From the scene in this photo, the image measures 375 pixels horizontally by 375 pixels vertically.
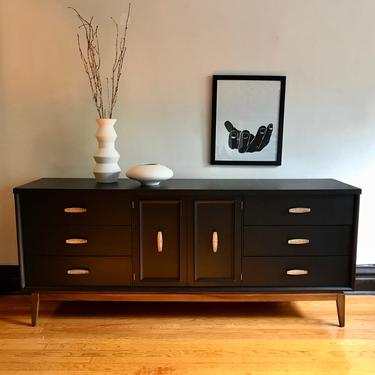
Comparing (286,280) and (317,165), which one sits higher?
(317,165)

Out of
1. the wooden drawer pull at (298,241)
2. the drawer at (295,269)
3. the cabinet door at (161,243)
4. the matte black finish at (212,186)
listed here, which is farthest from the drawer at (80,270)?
the wooden drawer pull at (298,241)

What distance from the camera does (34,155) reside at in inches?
102

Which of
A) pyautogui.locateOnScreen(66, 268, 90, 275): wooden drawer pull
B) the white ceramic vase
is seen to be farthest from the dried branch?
pyautogui.locateOnScreen(66, 268, 90, 275): wooden drawer pull

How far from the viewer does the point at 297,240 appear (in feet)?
7.19

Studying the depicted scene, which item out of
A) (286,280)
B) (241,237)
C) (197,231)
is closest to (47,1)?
(197,231)

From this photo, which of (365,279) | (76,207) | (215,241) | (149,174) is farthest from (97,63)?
(365,279)

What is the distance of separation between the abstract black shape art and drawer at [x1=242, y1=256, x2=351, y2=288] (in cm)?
79

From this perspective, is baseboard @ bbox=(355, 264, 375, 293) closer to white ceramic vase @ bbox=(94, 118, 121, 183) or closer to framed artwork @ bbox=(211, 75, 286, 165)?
framed artwork @ bbox=(211, 75, 286, 165)

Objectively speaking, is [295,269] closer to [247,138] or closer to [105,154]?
[247,138]

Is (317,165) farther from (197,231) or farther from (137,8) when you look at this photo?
(137,8)

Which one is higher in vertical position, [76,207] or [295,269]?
[76,207]

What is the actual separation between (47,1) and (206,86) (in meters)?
1.17

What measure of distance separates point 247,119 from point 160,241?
40.4 inches

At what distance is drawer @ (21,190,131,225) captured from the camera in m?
2.13
